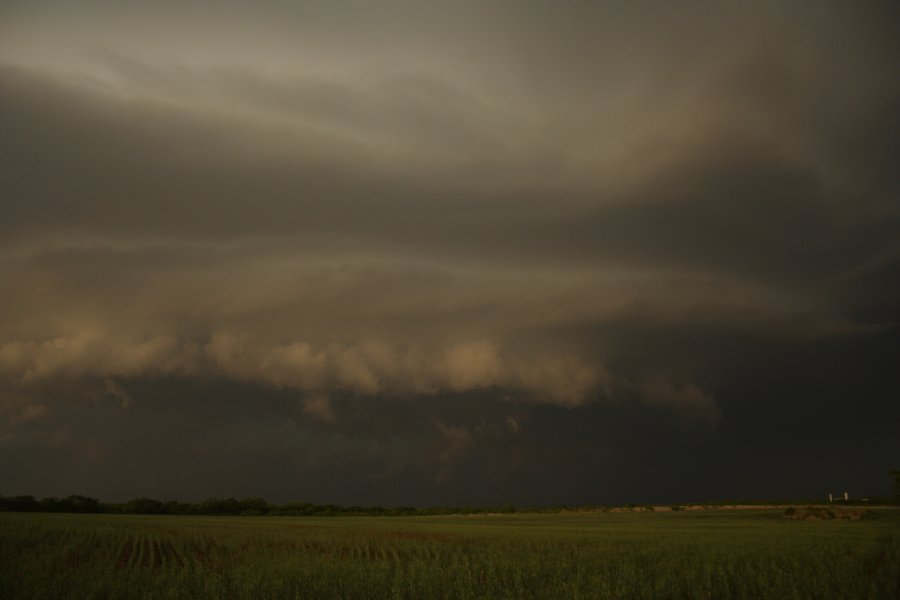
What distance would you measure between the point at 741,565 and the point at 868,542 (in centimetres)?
1506

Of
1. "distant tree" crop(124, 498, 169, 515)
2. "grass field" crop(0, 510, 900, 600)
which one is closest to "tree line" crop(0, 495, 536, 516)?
"distant tree" crop(124, 498, 169, 515)

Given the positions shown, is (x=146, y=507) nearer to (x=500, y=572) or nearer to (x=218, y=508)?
(x=218, y=508)

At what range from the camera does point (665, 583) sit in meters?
20.2

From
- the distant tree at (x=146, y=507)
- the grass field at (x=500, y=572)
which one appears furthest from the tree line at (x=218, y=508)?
the grass field at (x=500, y=572)

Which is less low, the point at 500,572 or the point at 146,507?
the point at 500,572

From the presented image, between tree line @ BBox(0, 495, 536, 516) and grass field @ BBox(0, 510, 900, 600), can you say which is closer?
grass field @ BBox(0, 510, 900, 600)

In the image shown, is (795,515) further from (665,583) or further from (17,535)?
(17,535)

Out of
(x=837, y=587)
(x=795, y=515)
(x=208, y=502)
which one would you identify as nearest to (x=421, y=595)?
(x=837, y=587)

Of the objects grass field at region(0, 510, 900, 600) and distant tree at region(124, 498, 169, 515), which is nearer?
grass field at region(0, 510, 900, 600)

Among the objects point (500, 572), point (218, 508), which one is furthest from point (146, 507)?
point (500, 572)

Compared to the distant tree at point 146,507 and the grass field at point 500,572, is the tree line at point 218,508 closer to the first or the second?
the distant tree at point 146,507

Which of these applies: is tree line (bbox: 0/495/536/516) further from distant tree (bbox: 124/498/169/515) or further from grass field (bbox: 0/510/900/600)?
grass field (bbox: 0/510/900/600)

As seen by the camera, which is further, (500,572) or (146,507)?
(146,507)

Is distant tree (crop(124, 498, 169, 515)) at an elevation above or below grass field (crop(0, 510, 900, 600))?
below
